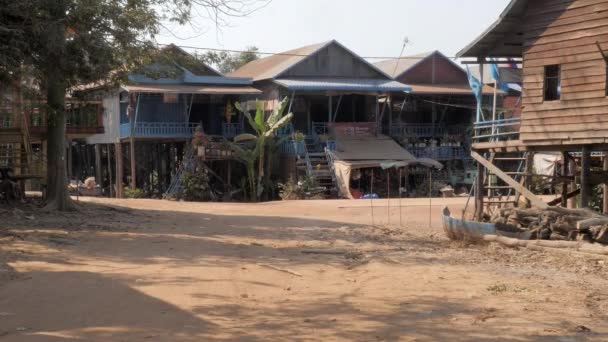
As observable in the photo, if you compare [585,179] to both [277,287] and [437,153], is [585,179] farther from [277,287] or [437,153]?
[437,153]

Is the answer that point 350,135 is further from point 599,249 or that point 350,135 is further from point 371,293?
point 371,293

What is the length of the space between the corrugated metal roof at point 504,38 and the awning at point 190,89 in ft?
53.5

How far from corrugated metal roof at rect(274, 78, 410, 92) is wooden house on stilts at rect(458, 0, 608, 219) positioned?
16.0m

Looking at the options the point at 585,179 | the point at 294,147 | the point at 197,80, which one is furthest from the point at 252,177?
the point at 585,179

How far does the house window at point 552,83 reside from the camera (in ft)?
50.9

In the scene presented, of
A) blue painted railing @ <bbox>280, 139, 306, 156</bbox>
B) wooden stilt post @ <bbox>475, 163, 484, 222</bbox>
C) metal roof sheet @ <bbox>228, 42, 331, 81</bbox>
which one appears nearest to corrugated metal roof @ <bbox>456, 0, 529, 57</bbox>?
wooden stilt post @ <bbox>475, 163, 484, 222</bbox>

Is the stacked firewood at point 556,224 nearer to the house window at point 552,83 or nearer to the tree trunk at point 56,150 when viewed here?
the house window at point 552,83

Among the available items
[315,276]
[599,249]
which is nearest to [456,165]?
[599,249]

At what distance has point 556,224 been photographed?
551 inches

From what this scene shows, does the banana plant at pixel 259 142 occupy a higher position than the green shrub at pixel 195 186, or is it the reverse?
the banana plant at pixel 259 142

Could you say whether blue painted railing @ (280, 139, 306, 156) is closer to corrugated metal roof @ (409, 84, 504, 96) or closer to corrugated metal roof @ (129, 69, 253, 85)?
corrugated metal roof @ (129, 69, 253, 85)

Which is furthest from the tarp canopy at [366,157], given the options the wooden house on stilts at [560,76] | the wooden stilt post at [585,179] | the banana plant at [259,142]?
the wooden stilt post at [585,179]

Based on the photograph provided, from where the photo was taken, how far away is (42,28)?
13531 millimetres

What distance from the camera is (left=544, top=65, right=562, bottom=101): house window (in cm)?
1550
